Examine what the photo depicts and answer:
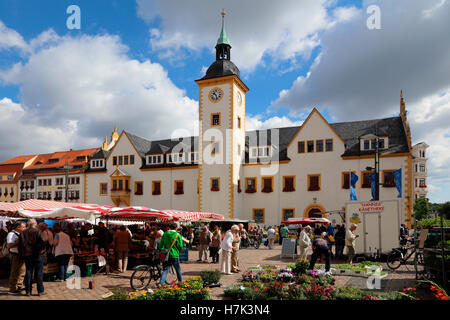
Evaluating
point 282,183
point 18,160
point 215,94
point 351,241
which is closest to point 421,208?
point 282,183

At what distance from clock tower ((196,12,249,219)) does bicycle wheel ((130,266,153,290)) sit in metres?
26.0

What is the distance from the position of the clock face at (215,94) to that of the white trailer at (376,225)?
2448cm

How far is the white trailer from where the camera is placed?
1727cm

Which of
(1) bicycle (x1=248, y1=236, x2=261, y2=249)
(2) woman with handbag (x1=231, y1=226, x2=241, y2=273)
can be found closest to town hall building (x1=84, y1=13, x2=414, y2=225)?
(1) bicycle (x1=248, y1=236, x2=261, y2=249)

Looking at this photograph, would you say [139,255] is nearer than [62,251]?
No

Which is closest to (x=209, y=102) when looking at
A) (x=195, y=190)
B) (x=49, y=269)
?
(x=195, y=190)

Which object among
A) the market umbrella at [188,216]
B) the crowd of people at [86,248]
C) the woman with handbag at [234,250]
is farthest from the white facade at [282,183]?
the woman with handbag at [234,250]

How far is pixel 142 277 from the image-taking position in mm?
11117

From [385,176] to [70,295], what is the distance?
31.2 meters

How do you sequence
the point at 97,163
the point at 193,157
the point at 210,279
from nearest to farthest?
1. the point at 210,279
2. the point at 193,157
3. the point at 97,163

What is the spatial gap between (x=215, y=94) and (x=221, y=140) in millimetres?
5305

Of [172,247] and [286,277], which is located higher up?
[172,247]

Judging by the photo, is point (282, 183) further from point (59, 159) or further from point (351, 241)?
point (59, 159)
